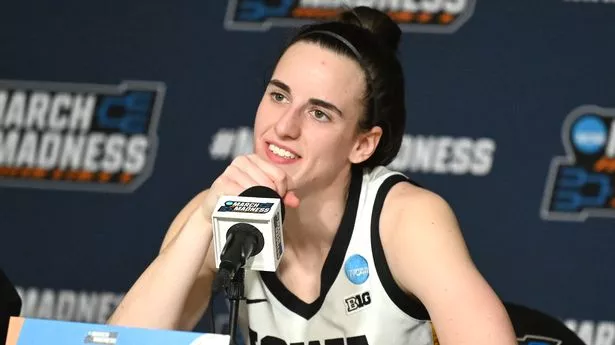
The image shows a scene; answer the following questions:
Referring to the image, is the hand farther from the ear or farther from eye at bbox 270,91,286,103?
the ear

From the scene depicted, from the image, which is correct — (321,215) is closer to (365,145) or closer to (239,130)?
(365,145)

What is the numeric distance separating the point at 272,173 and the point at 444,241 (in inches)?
13.9

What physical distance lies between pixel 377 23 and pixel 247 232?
0.80 metres

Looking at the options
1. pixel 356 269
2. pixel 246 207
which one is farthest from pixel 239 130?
pixel 246 207

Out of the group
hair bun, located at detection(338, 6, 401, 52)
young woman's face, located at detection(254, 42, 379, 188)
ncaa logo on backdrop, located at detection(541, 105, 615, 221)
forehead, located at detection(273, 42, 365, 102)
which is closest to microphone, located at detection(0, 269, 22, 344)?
young woman's face, located at detection(254, 42, 379, 188)

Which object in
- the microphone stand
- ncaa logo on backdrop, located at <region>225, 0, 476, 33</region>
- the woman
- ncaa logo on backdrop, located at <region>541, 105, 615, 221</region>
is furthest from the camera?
ncaa logo on backdrop, located at <region>225, 0, 476, 33</region>

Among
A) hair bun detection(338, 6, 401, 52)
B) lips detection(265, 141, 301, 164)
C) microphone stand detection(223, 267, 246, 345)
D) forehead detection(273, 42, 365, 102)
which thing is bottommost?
microphone stand detection(223, 267, 246, 345)

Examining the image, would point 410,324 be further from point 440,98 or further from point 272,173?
point 440,98

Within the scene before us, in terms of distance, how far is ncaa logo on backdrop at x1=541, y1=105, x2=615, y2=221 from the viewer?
2.83 meters

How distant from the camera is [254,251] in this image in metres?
1.41

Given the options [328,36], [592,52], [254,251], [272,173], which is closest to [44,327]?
[254,251]

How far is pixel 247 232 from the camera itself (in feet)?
4.61

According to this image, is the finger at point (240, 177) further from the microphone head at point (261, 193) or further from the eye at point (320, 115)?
the eye at point (320, 115)

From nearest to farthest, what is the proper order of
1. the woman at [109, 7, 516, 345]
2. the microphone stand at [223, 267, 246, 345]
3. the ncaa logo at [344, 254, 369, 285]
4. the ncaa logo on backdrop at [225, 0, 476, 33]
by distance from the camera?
the microphone stand at [223, 267, 246, 345] < the woman at [109, 7, 516, 345] < the ncaa logo at [344, 254, 369, 285] < the ncaa logo on backdrop at [225, 0, 476, 33]
